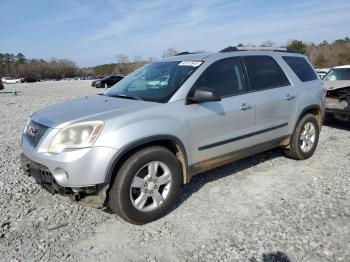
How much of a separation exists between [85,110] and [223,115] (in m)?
1.67

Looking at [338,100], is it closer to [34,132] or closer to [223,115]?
[223,115]

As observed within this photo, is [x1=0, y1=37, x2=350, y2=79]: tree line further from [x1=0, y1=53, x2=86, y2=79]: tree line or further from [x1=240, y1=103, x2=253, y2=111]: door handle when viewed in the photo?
[x1=240, y1=103, x2=253, y2=111]: door handle

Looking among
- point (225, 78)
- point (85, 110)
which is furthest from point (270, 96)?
point (85, 110)

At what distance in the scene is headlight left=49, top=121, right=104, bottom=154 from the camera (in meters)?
3.45

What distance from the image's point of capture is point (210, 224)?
3842mm

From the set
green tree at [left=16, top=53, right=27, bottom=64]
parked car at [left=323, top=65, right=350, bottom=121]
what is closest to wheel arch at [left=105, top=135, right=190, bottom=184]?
parked car at [left=323, top=65, right=350, bottom=121]

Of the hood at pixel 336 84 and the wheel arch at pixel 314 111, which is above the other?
the hood at pixel 336 84

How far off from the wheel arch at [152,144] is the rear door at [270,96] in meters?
1.37

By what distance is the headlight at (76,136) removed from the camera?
3.45 metres

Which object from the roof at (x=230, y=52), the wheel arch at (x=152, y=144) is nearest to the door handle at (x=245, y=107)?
the roof at (x=230, y=52)

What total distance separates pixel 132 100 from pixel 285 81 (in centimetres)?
257

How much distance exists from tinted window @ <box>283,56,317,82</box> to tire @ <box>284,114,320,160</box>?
2.15 feet

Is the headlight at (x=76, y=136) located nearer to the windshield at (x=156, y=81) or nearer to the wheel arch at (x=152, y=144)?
the wheel arch at (x=152, y=144)

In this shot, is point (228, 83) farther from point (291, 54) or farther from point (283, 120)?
point (291, 54)
